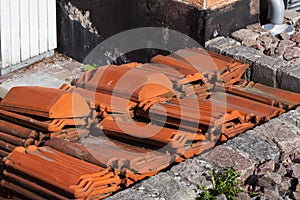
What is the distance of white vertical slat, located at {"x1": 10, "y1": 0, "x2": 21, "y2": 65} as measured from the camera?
8.89m

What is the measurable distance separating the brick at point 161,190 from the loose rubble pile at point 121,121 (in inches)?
6.6

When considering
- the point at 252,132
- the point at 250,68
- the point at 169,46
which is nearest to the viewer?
the point at 252,132

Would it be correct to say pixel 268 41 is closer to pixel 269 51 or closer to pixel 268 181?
pixel 269 51

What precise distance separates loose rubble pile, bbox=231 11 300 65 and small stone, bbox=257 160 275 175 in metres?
1.91

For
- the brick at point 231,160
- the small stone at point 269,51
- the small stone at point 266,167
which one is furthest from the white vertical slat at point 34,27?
the small stone at point 266,167

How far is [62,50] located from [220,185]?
5371 millimetres

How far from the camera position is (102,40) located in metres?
9.16

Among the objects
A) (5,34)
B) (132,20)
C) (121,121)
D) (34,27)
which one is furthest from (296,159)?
(34,27)

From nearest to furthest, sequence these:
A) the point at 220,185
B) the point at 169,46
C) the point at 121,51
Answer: the point at 220,185 → the point at 169,46 → the point at 121,51

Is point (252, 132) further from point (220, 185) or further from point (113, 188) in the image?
point (113, 188)

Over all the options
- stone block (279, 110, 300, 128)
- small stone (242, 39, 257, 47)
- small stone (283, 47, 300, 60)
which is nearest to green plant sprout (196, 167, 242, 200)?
stone block (279, 110, 300, 128)

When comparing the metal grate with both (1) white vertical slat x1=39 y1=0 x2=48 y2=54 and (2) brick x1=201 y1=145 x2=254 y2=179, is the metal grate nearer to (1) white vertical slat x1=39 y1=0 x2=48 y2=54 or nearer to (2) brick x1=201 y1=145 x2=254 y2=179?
(1) white vertical slat x1=39 y1=0 x2=48 y2=54

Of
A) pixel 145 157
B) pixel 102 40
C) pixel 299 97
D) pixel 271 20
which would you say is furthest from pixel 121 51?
pixel 145 157

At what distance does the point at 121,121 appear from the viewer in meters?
5.64
